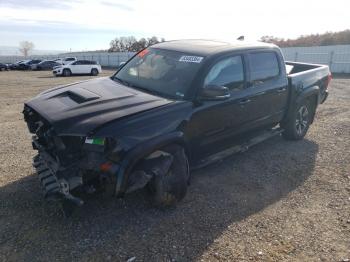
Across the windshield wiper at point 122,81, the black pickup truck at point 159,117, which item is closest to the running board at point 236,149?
the black pickup truck at point 159,117

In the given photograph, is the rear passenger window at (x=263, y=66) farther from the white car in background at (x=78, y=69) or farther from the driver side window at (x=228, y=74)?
the white car in background at (x=78, y=69)

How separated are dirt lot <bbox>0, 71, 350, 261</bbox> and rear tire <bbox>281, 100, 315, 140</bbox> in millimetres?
985

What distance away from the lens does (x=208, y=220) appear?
3.90 metres

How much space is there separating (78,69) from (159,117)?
26.7 m

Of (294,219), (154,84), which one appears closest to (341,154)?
(294,219)

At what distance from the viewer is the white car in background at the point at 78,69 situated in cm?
2800

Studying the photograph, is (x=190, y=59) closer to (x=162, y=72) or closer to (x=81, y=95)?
(x=162, y=72)

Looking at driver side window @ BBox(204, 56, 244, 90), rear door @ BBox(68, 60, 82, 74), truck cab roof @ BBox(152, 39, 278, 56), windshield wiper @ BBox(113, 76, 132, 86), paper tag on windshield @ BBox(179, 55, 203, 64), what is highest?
truck cab roof @ BBox(152, 39, 278, 56)

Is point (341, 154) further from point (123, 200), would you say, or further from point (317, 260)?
point (123, 200)

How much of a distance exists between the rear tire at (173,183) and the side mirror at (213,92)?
732 mm

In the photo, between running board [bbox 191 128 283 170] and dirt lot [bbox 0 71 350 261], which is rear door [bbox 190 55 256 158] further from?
dirt lot [bbox 0 71 350 261]

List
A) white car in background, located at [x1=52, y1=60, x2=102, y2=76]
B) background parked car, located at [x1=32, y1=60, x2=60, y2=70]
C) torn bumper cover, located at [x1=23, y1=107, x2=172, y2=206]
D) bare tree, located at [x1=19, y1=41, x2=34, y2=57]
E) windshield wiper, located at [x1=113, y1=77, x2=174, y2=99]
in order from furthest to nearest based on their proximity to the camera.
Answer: bare tree, located at [x1=19, y1=41, x2=34, y2=57]
background parked car, located at [x1=32, y1=60, x2=60, y2=70]
white car in background, located at [x1=52, y1=60, x2=102, y2=76]
windshield wiper, located at [x1=113, y1=77, x2=174, y2=99]
torn bumper cover, located at [x1=23, y1=107, x2=172, y2=206]

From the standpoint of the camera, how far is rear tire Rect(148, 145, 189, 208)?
3.85m

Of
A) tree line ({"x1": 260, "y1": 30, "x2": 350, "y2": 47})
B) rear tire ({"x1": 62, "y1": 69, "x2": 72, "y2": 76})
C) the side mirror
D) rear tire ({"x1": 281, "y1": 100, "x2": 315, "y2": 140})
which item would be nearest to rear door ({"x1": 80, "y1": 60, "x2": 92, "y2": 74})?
rear tire ({"x1": 62, "y1": 69, "x2": 72, "y2": 76})
